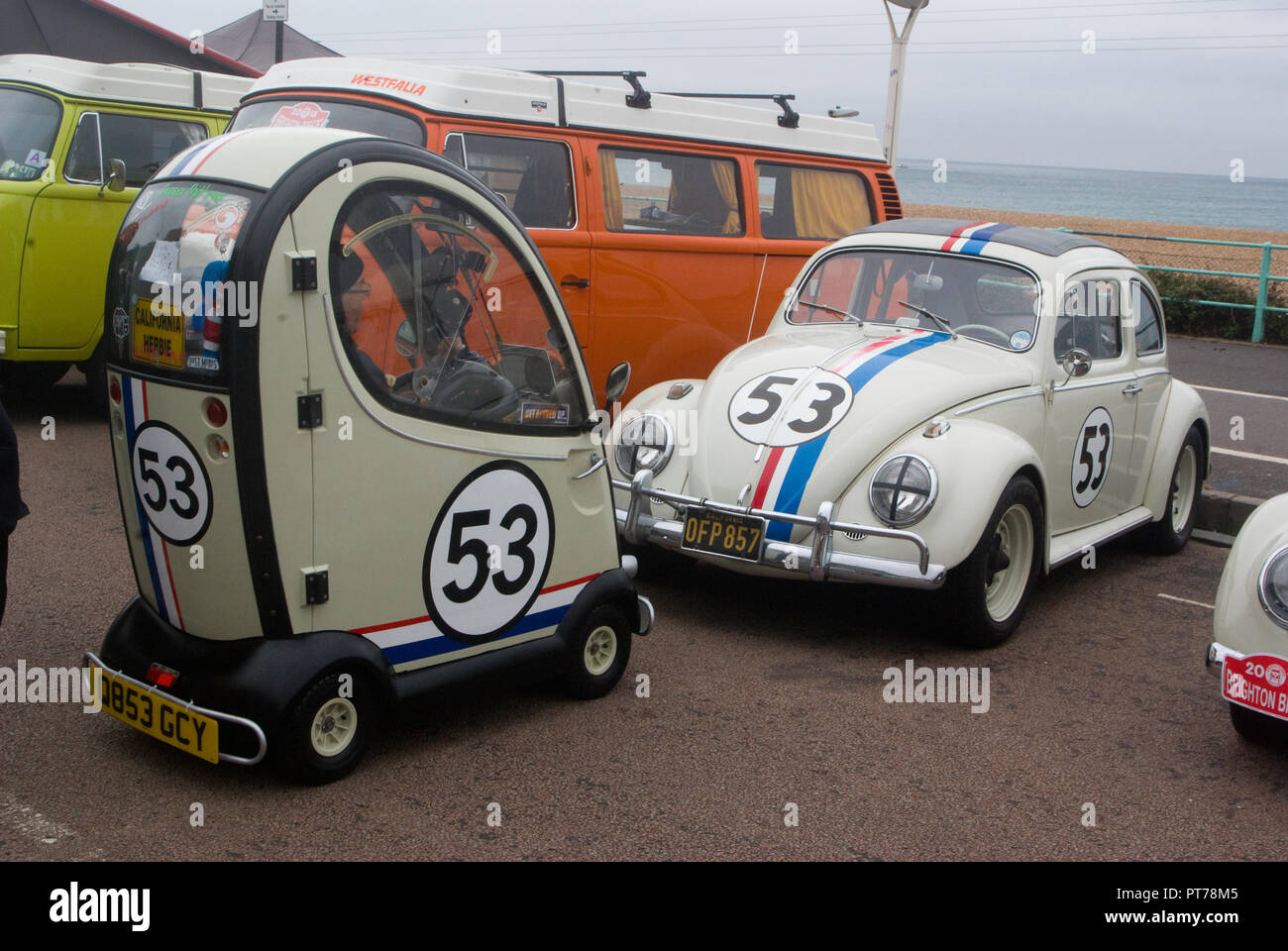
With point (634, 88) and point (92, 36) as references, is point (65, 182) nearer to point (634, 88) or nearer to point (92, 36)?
point (634, 88)

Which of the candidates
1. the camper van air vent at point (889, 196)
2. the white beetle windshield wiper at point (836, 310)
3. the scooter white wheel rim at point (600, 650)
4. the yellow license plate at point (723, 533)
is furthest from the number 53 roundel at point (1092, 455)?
the camper van air vent at point (889, 196)

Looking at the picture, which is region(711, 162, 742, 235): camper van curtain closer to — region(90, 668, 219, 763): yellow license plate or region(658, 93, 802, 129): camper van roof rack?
region(658, 93, 802, 129): camper van roof rack

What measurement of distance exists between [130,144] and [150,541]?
639 cm

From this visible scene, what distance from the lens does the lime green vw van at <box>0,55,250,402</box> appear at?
8.64 metres

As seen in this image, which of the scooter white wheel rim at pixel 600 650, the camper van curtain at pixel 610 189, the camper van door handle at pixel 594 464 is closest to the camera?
the camper van door handle at pixel 594 464

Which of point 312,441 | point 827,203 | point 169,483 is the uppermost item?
point 827,203

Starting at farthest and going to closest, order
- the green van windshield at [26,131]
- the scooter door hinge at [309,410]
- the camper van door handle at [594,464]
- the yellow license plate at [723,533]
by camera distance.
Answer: the green van windshield at [26,131], the yellow license plate at [723,533], the camper van door handle at [594,464], the scooter door hinge at [309,410]

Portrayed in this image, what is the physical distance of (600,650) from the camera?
15.8 ft

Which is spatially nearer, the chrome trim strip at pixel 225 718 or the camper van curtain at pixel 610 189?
the chrome trim strip at pixel 225 718

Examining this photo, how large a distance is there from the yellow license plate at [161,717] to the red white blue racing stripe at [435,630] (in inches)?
20.5

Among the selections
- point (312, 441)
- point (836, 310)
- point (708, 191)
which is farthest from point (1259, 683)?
point (708, 191)

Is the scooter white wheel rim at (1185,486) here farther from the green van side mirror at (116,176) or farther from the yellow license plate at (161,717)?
the green van side mirror at (116,176)

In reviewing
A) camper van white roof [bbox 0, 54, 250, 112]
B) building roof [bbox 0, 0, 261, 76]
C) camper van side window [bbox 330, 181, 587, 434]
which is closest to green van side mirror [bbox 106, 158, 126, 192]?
camper van white roof [bbox 0, 54, 250, 112]

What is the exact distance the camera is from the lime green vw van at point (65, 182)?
864cm
